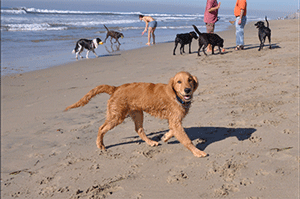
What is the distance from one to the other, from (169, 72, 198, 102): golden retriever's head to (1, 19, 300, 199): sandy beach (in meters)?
0.80

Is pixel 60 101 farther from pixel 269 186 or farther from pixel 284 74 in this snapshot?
pixel 284 74

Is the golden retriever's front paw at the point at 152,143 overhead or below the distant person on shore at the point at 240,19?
below

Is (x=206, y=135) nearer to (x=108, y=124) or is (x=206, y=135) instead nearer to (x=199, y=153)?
(x=199, y=153)

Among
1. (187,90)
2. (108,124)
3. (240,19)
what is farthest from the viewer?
(240,19)

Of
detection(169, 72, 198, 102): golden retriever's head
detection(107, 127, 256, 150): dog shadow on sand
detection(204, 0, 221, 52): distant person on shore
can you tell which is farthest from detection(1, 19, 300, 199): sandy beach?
detection(204, 0, 221, 52): distant person on shore

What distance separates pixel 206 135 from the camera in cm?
382

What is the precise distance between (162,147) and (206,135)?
A: 0.71m

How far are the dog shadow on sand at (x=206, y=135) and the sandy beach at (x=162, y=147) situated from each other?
14mm

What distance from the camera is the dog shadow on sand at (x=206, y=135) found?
142 inches

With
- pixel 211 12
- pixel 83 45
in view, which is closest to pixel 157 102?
pixel 83 45

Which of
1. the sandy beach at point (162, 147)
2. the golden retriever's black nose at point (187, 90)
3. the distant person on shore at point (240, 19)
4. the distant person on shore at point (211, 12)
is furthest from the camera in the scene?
the distant person on shore at point (211, 12)

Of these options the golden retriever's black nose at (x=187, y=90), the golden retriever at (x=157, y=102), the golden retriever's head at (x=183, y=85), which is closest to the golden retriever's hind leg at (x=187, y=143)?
the golden retriever at (x=157, y=102)

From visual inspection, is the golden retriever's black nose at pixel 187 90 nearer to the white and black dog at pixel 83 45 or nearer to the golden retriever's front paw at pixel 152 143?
the golden retriever's front paw at pixel 152 143

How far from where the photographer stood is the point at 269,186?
8.33 feet
